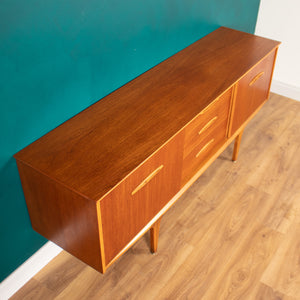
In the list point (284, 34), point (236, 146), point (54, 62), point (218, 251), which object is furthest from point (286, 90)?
point (54, 62)

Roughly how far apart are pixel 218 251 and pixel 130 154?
2.79ft

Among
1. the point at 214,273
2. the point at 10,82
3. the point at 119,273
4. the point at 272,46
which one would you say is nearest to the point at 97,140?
the point at 10,82

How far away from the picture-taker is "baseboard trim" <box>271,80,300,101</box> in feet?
11.2

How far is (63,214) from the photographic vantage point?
5.23ft

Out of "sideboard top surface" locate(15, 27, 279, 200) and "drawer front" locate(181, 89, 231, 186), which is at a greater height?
"sideboard top surface" locate(15, 27, 279, 200)

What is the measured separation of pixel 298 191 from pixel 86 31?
161 cm

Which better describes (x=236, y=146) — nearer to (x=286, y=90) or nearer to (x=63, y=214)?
(x=286, y=90)

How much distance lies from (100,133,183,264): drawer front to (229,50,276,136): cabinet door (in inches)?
24.5

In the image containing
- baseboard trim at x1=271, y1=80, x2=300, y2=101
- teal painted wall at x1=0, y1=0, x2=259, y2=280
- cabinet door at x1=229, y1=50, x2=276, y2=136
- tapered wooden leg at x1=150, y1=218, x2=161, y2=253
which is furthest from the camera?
baseboard trim at x1=271, y1=80, x2=300, y2=101

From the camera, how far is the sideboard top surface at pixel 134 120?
154 centimetres

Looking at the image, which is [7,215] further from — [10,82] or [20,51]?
[20,51]

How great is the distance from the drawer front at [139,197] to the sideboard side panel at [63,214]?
5 cm

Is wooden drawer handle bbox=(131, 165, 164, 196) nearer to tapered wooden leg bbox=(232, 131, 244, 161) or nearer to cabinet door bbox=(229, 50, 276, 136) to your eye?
cabinet door bbox=(229, 50, 276, 136)

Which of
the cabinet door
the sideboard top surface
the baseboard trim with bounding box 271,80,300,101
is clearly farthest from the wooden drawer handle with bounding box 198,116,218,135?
the baseboard trim with bounding box 271,80,300,101
